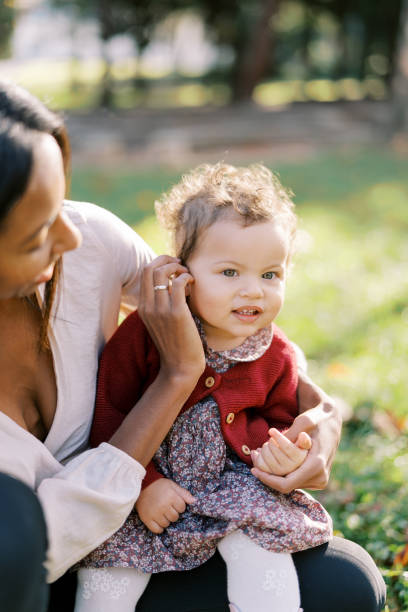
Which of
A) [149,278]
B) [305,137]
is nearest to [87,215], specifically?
[149,278]

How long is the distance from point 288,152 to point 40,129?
8.04 m

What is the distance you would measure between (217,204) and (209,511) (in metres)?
0.79

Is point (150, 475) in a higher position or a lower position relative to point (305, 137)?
higher

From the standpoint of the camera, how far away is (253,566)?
1791 mm

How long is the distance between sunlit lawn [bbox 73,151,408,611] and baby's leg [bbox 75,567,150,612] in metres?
0.89

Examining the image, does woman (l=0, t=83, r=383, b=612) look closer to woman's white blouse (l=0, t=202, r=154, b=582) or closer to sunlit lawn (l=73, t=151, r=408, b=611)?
woman's white blouse (l=0, t=202, r=154, b=582)

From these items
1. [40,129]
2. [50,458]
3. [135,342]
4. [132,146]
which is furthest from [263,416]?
[132,146]

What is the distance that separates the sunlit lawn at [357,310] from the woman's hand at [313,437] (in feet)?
1.75

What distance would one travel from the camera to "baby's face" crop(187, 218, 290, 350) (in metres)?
1.95

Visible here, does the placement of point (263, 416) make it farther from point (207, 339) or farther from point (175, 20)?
point (175, 20)

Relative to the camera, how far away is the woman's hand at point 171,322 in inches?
74.6

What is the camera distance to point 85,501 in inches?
67.1

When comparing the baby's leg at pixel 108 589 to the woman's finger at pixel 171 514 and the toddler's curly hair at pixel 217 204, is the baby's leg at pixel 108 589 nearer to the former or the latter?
the woman's finger at pixel 171 514

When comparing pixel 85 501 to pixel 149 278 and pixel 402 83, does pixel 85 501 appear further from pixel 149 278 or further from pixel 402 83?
pixel 402 83
